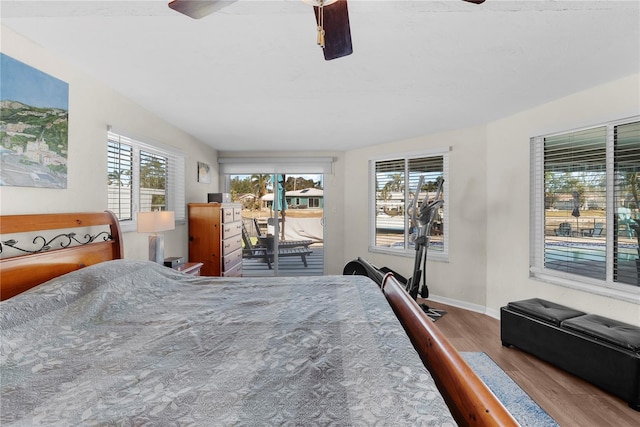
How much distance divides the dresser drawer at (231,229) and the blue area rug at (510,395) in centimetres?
294

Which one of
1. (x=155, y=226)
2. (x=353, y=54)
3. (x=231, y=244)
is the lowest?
(x=231, y=244)

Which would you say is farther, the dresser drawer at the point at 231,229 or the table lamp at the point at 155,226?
the dresser drawer at the point at 231,229

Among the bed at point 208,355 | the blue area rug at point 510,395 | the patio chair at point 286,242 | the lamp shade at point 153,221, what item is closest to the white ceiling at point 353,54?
the lamp shade at point 153,221

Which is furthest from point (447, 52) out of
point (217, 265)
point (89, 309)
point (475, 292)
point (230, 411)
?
point (217, 265)

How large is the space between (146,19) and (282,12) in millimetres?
724

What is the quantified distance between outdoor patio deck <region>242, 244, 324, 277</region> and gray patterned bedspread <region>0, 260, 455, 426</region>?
3644 millimetres

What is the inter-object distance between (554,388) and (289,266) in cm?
395

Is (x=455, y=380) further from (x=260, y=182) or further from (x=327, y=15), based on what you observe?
(x=260, y=182)

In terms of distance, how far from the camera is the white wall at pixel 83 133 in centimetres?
179

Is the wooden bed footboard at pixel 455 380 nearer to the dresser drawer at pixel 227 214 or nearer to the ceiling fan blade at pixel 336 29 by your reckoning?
the ceiling fan blade at pixel 336 29

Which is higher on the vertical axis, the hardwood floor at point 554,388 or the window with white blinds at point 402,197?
the window with white blinds at point 402,197

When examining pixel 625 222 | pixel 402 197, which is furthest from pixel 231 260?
pixel 625 222

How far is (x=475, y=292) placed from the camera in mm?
3854

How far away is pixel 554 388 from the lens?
7.26 feet
